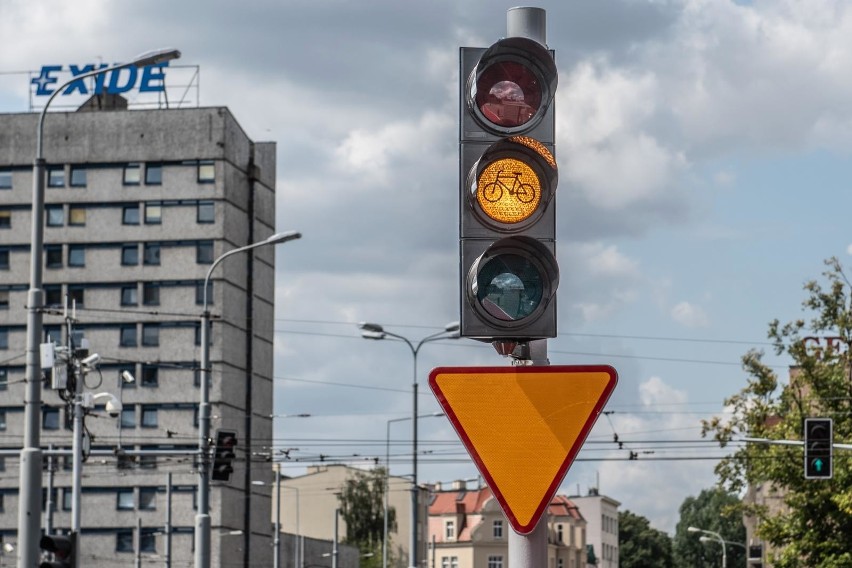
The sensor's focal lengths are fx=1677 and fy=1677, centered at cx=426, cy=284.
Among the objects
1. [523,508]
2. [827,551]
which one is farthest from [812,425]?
[523,508]

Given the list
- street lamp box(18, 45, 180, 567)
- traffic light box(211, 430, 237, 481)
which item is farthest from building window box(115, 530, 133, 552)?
street lamp box(18, 45, 180, 567)

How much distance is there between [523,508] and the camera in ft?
19.7

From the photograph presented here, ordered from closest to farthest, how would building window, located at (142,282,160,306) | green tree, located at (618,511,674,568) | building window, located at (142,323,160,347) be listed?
1. building window, located at (142,323,160,347)
2. building window, located at (142,282,160,306)
3. green tree, located at (618,511,674,568)

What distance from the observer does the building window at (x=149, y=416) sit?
3711 inches

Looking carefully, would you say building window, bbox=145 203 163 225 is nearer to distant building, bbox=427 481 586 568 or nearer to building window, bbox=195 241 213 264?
building window, bbox=195 241 213 264

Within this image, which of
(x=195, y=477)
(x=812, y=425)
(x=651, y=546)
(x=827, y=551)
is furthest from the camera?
(x=651, y=546)

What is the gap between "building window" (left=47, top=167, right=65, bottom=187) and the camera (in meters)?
96.8

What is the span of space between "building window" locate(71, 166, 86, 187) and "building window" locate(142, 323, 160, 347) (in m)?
9.07

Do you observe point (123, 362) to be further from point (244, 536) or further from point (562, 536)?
point (562, 536)

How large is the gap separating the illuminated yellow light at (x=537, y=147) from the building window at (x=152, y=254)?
91205 millimetres

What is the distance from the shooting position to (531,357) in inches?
238

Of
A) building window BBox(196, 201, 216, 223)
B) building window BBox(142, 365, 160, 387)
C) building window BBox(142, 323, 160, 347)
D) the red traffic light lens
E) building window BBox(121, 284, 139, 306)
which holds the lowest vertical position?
the red traffic light lens

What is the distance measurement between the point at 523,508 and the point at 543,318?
0.70 m

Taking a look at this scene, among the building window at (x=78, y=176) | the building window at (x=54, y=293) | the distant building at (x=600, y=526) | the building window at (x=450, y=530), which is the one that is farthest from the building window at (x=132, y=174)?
the distant building at (x=600, y=526)
